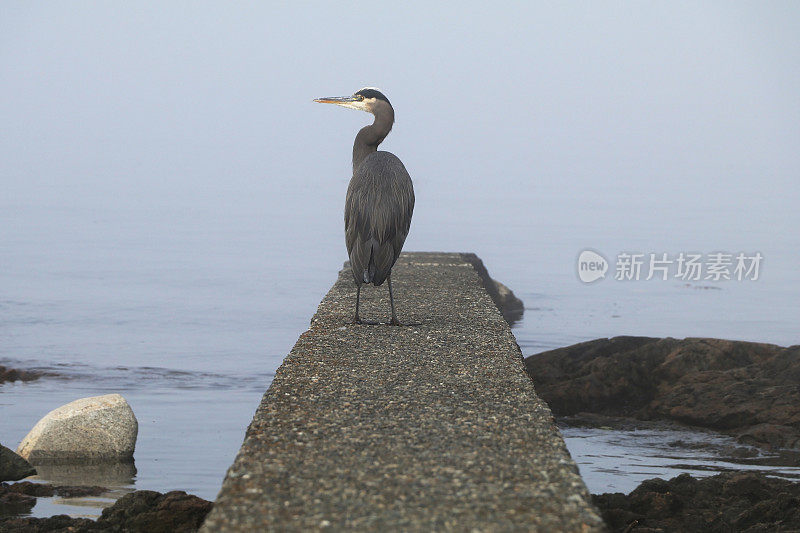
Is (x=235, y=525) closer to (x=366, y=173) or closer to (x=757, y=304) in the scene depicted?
(x=366, y=173)

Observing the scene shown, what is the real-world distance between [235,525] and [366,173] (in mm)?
6053

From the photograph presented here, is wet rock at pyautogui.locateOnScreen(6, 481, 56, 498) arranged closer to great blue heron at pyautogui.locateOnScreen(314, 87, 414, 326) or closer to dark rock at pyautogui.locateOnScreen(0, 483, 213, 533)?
dark rock at pyautogui.locateOnScreen(0, 483, 213, 533)

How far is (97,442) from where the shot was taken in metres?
10.4

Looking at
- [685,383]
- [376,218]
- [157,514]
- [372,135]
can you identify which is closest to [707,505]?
[376,218]

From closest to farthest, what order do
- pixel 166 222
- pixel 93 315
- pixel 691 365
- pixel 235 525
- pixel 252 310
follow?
pixel 235 525 < pixel 691 365 < pixel 93 315 < pixel 252 310 < pixel 166 222

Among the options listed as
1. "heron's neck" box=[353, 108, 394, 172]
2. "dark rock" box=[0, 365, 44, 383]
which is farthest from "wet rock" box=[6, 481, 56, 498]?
"dark rock" box=[0, 365, 44, 383]

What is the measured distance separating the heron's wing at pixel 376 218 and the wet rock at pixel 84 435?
3.08 meters

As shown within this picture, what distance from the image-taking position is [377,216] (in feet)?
32.3

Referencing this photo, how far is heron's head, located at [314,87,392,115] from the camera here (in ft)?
36.6

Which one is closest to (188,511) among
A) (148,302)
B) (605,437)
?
(605,437)

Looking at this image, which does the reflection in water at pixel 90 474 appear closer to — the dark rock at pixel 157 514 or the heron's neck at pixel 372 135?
the dark rock at pixel 157 514

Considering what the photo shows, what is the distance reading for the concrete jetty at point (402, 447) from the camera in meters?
4.69

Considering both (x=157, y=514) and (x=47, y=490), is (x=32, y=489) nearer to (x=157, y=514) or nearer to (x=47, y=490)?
(x=47, y=490)

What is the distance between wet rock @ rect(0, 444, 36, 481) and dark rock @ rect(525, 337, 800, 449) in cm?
626
